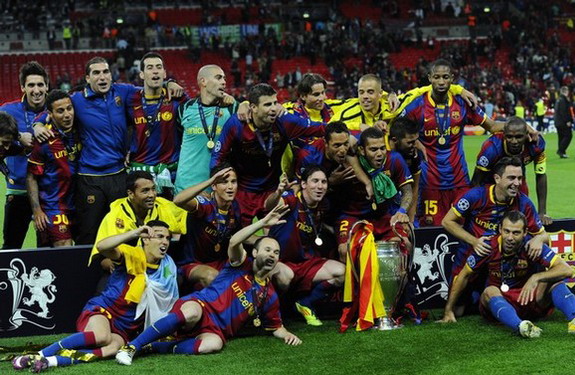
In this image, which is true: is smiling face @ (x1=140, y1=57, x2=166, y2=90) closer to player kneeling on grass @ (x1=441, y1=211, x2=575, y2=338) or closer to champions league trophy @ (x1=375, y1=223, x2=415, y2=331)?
champions league trophy @ (x1=375, y1=223, x2=415, y2=331)

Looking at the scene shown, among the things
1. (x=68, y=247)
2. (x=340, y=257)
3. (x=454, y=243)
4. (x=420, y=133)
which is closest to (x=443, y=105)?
(x=420, y=133)

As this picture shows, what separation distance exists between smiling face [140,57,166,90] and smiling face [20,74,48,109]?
3.01 feet

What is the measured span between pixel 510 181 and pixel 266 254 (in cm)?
207

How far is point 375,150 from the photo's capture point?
7676mm

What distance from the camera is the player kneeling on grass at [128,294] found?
6.67 metres

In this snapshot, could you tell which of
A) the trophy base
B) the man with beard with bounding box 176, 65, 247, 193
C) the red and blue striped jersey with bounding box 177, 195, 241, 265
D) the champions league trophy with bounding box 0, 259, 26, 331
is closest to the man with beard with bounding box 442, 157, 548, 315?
the trophy base

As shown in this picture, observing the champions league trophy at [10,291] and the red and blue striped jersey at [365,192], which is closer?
the champions league trophy at [10,291]

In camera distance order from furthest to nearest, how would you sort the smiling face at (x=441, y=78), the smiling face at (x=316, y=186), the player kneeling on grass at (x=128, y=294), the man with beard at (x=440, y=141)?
the man with beard at (x=440, y=141) < the smiling face at (x=441, y=78) < the smiling face at (x=316, y=186) < the player kneeling on grass at (x=128, y=294)

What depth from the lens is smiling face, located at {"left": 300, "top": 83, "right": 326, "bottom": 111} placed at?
29.0 feet

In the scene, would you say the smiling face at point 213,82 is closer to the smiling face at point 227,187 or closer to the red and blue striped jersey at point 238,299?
the smiling face at point 227,187

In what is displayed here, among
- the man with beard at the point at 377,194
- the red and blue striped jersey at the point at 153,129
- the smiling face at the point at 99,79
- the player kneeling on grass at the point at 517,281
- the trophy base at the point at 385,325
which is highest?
the smiling face at the point at 99,79

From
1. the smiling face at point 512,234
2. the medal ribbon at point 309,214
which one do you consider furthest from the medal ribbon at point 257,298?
the smiling face at point 512,234

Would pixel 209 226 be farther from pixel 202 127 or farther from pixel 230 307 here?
pixel 202 127

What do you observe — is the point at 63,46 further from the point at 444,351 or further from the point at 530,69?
the point at 444,351
